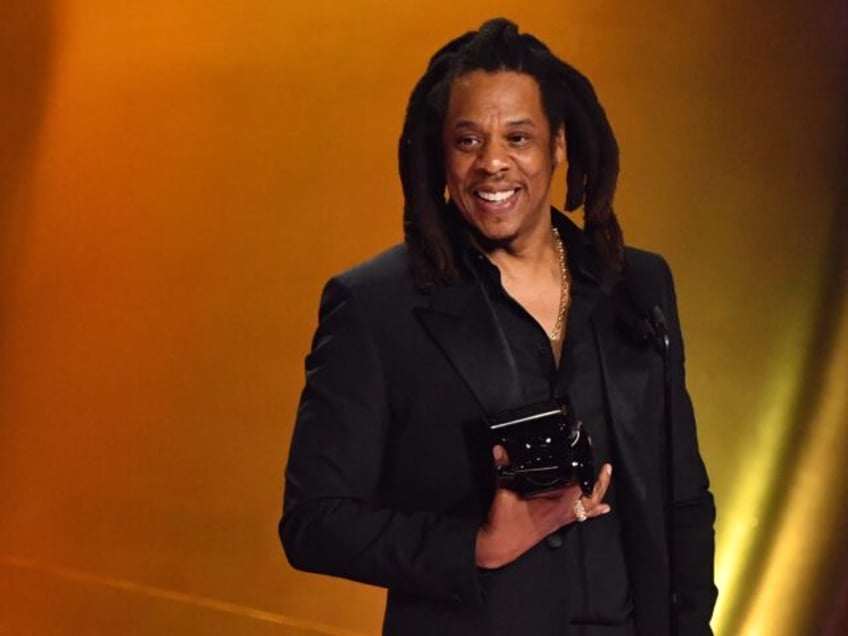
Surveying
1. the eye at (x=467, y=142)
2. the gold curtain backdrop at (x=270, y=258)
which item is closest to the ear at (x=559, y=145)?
the eye at (x=467, y=142)

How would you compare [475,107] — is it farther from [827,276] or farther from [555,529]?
[827,276]

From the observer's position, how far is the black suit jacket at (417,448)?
1158 millimetres

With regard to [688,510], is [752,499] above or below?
below

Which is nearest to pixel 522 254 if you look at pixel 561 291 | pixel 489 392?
pixel 561 291

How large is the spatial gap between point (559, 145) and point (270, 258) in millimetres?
1031

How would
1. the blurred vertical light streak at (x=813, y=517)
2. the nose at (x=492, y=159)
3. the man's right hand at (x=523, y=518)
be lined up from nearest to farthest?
the man's right hand at (x=523, y=518), the nose at (x=492, y=159), the blurred vertical light streak at (x=813, y=517)

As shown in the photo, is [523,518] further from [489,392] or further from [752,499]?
[752,499]

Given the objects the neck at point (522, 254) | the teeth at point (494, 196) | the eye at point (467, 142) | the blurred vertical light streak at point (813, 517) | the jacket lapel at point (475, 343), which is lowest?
the blurred vertical light streak at point (813, 517)

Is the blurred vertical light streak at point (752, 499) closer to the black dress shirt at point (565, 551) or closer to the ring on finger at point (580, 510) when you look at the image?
the black dress shirt at point (565, 551)

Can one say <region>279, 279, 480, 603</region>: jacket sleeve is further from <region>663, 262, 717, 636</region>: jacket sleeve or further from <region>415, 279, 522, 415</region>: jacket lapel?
<region>663, 262, 717, 636</region>: jacket sleeve

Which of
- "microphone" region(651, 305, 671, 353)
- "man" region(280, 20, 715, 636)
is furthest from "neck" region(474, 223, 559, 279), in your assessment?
"microphone" region(651, 305, 671, 353)

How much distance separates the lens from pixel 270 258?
2268mm

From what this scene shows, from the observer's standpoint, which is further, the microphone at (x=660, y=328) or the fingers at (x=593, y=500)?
the microphone at (x=660, y=328)

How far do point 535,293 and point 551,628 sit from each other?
332 mm
